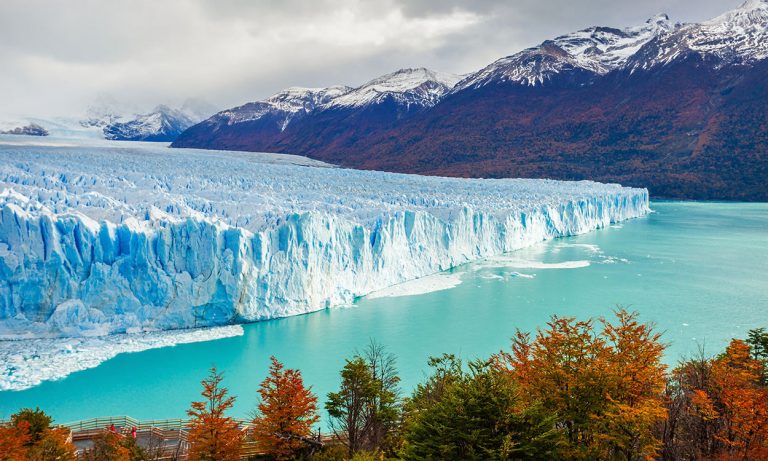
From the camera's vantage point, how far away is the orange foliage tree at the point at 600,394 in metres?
5.34

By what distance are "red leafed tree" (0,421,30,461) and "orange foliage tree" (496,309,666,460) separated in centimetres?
605

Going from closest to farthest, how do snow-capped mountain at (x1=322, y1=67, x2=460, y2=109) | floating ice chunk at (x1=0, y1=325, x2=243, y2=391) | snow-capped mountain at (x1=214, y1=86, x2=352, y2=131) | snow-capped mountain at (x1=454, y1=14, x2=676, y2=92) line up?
floating ice chunk at (x1=0, y1=325, x2=243, y2=391) < snow-capped mountain at (x1=454, y1=14, x2=676, y2=92) < snow-capped mountain at (x1=322, y1=67, x2=460, y2=109) < snow-capped mountain at (x1=214, y1=86, x2=352, y2=131)

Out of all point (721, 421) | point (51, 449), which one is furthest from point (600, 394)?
point (51, 449)

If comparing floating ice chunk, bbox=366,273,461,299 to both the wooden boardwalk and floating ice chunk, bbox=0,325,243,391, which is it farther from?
the wooden boardwalk

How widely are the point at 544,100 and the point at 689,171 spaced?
3141 centimetres

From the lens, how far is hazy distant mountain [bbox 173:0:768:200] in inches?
2413

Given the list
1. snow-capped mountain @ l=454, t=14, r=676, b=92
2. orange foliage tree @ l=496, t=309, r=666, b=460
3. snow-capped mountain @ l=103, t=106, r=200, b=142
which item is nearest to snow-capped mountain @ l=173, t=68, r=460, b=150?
snow-capped mountain @ l=454, t=14, r=676, b=92

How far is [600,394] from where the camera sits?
19.0 feet

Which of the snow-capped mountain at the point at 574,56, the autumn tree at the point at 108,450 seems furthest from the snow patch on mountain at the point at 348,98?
the autumn tree at the point at 108,450

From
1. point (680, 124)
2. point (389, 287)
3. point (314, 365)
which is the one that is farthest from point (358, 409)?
point (680, 124)

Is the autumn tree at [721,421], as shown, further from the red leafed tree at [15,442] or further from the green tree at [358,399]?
the red leafed tree at [15,442]

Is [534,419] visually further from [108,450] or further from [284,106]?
[284,106]

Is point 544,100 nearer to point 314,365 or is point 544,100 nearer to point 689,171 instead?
point 689,171

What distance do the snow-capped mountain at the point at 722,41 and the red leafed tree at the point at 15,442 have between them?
9023 cm
